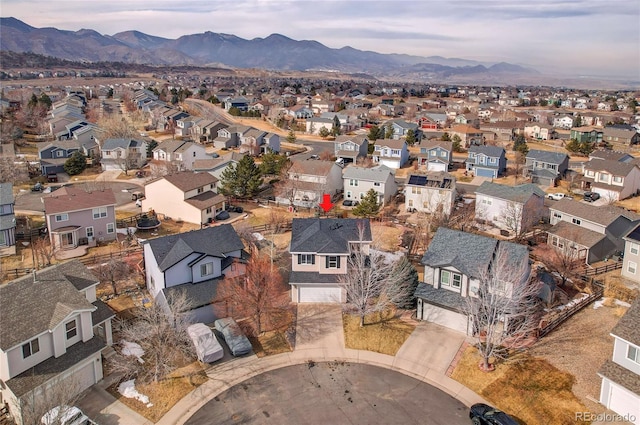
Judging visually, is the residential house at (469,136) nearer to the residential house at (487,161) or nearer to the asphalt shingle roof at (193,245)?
the residential house at (487,161)

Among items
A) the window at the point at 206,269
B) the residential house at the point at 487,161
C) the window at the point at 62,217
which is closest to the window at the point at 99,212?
the window at the point at 62,217

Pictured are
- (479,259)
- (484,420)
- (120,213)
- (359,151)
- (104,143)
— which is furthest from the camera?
(359,151)

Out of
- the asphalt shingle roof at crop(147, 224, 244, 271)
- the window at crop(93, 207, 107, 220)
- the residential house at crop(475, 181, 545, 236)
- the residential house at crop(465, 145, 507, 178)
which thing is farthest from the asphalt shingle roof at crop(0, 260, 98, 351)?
the residential house at crop(465, 145, 507, 178)

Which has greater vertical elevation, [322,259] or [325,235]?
[325,235]

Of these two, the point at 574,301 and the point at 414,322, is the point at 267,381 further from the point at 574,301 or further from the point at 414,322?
the point at 574,301

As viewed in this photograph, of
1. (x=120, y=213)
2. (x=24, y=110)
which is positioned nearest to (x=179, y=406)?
(x=120, y=213)

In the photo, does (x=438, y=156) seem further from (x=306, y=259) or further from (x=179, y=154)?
(x=306, y=259)

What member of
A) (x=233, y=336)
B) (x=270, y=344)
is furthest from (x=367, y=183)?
(x=233, y=336)
